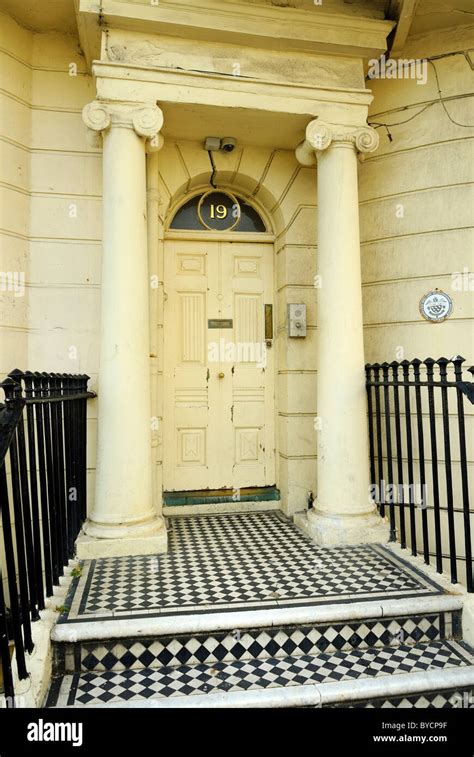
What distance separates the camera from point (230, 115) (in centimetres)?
428

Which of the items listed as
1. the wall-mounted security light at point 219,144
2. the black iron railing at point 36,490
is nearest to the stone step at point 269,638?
the black iron railing at point 36,490

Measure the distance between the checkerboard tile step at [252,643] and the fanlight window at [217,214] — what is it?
3.77m

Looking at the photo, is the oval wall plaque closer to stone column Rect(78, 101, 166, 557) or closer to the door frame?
the door frame

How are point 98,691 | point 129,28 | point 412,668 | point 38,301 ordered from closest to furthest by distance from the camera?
1. point 98,691
2. point 412,668
3. point 129,28
4. point 38,301

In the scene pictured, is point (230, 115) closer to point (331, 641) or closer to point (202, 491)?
point (202, 491)

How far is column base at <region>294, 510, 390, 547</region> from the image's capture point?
3986 millimetres

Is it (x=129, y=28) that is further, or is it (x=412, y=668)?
(x=129, y=28)

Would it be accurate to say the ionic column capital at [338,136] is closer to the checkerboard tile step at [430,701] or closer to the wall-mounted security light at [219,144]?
the wall-mounted security light at [219,144]

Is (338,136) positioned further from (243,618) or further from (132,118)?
(243,618)

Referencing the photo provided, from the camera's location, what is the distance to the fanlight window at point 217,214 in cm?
509

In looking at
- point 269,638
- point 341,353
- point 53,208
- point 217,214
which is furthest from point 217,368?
point 269,638

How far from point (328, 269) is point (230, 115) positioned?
1567 millimetres

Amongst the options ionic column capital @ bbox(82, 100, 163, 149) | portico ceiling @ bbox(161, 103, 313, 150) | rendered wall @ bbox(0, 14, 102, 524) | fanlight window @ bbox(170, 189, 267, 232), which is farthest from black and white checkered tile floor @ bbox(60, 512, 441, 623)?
portico ceiling @ bbox(161, 103, 313, 150)
